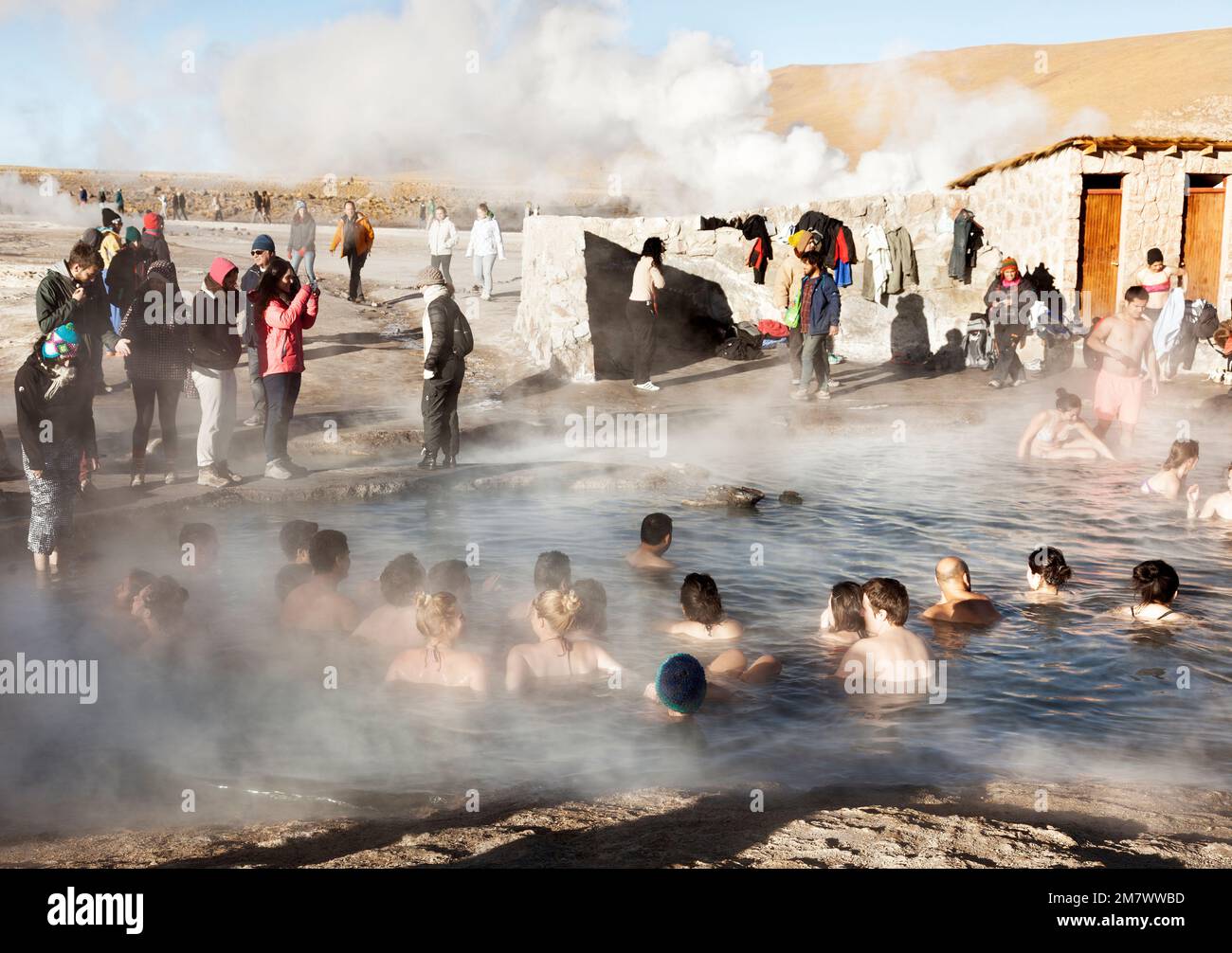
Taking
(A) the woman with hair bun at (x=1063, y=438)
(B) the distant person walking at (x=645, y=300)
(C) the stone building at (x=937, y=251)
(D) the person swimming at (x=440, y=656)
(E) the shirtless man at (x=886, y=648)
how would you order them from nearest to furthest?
(D) the person swimming at (x=440, y=656)
(E) the shirtless man at (x=886, y=648)
(A) the woman with hair bun at (x=1063, y=438)
(B) the distant person walking at (x=645, y=300)
(C) the stone building at (x=937, y=251)

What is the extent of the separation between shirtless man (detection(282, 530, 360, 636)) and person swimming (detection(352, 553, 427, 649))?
0.46 feet

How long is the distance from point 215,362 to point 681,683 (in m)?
5.58

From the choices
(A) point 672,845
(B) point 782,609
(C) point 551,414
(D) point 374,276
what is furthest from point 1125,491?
(D) point 374,276

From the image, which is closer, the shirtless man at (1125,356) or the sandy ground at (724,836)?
the sandy ground at (724,836)

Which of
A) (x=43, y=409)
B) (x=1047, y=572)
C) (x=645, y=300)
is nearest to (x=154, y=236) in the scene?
(x=645, y=300)

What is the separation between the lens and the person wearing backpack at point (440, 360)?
35.7ft

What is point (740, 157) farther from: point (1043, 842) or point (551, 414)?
point (1043, 842)

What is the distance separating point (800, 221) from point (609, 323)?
3.76 meters

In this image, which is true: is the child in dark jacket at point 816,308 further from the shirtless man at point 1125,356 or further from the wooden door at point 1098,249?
the wooden door at point 1098,249

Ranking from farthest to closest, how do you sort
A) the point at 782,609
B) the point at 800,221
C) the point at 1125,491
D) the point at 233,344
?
the point at 800,221, the point at 1125,491, the point at 233,344, the point at 782,609

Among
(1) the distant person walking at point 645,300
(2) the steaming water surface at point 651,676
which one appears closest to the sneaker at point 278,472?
(2) the steaming water surface at point 651,676

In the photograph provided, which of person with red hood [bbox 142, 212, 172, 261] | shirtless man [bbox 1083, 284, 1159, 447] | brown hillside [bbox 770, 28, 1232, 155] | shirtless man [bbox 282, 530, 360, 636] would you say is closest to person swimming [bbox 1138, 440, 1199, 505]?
shirtless man [bbox 1083, 284, 1159, 447]

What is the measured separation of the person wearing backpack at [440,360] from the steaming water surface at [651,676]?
0.72 m

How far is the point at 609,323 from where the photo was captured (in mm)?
17844
